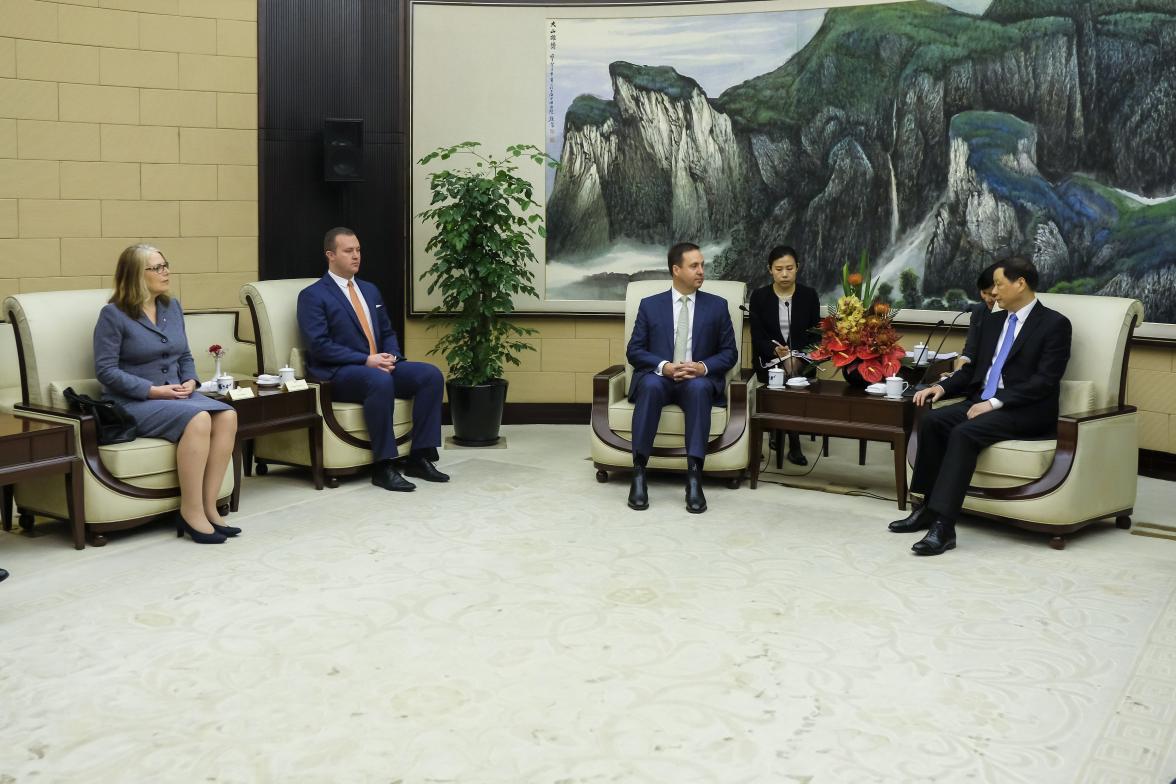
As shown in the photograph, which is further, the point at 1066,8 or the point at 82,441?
the point at 1066,8

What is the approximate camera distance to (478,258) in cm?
761

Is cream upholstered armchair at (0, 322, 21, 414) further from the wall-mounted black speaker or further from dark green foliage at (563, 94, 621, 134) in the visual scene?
dark green foliage at (563, 94, 621, 134)

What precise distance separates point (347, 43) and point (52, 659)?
17.1ft

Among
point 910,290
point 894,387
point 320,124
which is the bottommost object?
point 894,387

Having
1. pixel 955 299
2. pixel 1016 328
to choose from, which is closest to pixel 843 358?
pixel 1016 328

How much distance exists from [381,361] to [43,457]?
1.98 metres

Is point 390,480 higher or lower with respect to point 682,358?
lower

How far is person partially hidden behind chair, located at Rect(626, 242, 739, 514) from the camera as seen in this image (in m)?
6.37

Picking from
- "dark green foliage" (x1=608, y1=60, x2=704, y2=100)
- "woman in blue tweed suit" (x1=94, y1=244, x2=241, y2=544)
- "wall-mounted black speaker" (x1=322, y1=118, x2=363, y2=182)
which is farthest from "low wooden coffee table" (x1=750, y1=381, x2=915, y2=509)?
"wall-mounted black speaker" (x1=322, y1=118, x2=363, y2=182)

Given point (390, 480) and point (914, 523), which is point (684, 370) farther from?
point (390, 480)

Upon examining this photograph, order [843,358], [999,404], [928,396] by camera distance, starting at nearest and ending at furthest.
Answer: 1. [999,404]
2. [928,396]
3. [843,358]

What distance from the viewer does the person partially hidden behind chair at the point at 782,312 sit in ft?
23.9

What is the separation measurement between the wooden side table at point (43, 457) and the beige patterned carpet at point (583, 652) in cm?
21

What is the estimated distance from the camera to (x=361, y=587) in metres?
4.76
